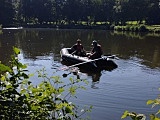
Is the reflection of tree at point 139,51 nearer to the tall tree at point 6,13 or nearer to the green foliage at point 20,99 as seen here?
the green foliage at point 20,99

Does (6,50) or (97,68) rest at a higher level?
(97,68)

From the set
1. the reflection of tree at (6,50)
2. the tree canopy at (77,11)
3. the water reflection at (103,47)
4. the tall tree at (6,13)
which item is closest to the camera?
the reflection of tree at (6,50)

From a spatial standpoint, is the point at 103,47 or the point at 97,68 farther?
the point at 103,47

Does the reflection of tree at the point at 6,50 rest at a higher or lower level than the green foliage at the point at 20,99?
lower

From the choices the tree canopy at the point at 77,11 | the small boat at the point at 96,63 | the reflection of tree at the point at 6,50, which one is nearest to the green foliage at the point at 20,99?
the small boat at the point at 96,63

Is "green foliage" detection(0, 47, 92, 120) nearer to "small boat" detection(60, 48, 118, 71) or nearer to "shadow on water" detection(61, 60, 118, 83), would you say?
"shadow on water" detection(61, 60, 118, 83)

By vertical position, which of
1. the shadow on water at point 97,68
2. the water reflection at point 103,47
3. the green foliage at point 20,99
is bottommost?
the water reflection at point 103,47

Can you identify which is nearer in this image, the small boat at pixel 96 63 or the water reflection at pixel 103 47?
the small boat at pixel 96 63

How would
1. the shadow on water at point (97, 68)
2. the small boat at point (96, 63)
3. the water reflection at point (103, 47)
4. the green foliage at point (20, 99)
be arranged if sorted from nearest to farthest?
Answer: the green foliage at point (20, 99)
the shadow on water at point (97, 68)
the small boat at point (96, 63)
the water reflection at point (103, 47)

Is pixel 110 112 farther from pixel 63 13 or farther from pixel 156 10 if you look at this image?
pixel 63 13

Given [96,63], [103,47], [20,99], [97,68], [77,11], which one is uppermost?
[77,11]

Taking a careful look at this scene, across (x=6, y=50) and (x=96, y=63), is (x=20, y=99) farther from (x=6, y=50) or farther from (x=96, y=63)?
(x=6, y=50)

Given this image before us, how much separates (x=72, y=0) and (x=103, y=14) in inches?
360

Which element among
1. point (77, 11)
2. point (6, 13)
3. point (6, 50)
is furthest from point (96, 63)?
point (6, 13)
